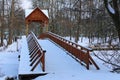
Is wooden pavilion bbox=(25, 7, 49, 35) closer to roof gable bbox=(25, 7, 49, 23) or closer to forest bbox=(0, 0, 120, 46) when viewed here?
roof gable bbox=(25, 7, 49, 23)

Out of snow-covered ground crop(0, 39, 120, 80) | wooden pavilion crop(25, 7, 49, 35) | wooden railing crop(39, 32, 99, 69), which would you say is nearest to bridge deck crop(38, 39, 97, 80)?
snow-covered ground crop(0, 39, 120, 80)

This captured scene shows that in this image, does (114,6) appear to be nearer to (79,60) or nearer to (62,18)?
(79,60)

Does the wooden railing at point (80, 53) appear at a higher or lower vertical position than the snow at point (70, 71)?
higher

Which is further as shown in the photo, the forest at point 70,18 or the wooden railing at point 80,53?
the wooden railing at point 80,53

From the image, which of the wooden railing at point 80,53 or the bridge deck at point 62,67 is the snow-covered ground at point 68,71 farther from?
the wooden railing at point 80,53

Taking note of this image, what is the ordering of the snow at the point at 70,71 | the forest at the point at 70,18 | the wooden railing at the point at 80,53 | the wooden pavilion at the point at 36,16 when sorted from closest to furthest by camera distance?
the snow at the point at 70,71 < the forest at the point at 70,18 < the wooden railing at the point at 80,53 < the wooden pavilion at the point at 36,16

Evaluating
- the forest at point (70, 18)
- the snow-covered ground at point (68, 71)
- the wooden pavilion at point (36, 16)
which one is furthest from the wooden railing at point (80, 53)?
the wooden pavilion at point (36, 16)

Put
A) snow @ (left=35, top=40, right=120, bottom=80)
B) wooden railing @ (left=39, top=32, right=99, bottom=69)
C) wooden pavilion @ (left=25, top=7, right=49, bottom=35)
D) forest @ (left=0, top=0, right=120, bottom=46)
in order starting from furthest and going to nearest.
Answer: wooden pavilion @ (left=25, top=7, right=49, bottom=35) → wooden railing @ (left=39, top=32, right=99, bottom=69) → forest @ (left=0, top=0, right=120, bottom=46) → snow @ (left=35, top=40, right=120, bottom=80)

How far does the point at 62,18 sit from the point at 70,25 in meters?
4.21

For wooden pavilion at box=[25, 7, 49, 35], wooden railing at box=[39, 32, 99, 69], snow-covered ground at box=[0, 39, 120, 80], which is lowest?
snow-covered ground at box=[0, 39, 120, 80]

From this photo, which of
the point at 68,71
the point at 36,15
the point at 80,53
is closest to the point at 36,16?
the point at 36,15

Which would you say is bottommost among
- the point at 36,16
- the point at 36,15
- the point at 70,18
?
the point at 70,18

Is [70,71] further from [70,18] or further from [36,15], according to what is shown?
[70,18]

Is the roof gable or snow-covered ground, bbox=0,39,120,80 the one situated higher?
the roof gable
